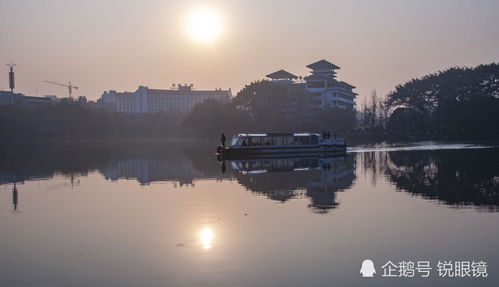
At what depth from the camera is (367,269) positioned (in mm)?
9555

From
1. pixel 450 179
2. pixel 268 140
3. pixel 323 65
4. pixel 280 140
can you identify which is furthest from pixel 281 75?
pixel 450 179

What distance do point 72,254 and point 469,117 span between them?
6913cm

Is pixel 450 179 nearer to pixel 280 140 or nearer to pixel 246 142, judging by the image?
pixel 246 142

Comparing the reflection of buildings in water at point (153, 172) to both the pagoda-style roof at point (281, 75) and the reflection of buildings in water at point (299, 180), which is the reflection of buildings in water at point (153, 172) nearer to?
the reflection of buildings in water at point (299, 180)

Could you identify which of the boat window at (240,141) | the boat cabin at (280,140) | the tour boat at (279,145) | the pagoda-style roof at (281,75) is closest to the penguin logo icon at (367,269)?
the tour boat at (279,145)

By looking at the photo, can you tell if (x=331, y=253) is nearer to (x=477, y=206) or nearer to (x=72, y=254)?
(x=72, y=254)

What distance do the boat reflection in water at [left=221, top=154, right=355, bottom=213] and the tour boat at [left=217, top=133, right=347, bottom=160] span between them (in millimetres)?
7854

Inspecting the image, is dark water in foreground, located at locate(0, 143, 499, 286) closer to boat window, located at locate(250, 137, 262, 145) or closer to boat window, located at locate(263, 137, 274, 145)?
boat window, located at locate(250, 137, 262, 145)

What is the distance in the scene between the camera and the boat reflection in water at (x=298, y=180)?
17906 millimetres

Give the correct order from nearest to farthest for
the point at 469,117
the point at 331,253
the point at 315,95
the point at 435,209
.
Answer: the point at 331,253 < the point at 435,209 < the point at 469,117 < the point at 315,95

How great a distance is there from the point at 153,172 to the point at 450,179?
46.4 feet

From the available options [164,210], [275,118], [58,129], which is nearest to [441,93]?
[275,118]

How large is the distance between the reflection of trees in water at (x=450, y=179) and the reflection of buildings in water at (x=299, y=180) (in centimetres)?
210

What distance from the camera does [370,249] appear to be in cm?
1085
